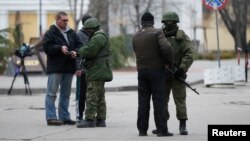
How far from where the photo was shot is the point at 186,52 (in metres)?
12.5

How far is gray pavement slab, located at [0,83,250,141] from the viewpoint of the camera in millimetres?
12641

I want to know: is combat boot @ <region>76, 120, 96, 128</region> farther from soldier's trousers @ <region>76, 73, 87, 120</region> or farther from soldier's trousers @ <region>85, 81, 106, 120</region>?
soldier's trousers @ <region>76, 73, 87, 120</region>

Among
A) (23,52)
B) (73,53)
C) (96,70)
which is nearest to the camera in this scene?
(96,70)

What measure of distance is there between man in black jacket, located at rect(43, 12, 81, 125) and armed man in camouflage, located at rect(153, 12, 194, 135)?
2293 mm

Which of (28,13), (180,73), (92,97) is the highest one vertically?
(28,13)

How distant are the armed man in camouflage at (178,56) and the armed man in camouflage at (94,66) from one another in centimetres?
154

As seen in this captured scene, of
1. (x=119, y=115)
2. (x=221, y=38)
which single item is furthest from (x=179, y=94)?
(x=221, y=38)

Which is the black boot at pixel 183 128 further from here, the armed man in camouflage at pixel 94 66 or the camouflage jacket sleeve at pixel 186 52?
the armed man in camouflage at pixel 94 66

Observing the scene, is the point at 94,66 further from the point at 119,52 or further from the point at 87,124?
the point at 119,52

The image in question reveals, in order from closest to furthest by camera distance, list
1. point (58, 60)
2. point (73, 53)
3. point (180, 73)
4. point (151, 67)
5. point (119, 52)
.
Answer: point (151, 67)
point (180, 73)
point (73, 53)
point (58, 60)
point (119, 52)

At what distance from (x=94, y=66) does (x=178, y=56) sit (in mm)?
1797

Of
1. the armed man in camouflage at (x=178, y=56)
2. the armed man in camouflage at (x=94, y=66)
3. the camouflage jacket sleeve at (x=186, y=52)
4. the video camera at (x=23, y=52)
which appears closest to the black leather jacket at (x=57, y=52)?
the armed man in camouflage at (x=94, y=66)

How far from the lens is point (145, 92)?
12.4m

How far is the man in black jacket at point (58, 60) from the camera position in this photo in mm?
14250
